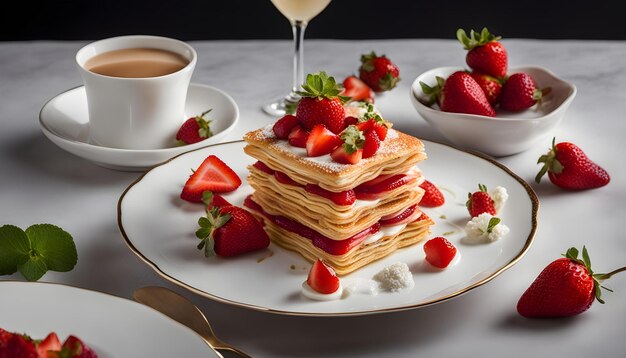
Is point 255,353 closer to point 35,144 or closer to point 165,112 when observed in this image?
point 165,112

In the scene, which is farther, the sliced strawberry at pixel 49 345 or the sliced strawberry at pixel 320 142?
the sliced strawberry at pixel 320 142

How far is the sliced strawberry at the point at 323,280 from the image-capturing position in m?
1.81

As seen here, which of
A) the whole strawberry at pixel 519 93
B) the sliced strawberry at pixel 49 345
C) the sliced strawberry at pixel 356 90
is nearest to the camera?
the sliced strawberry at pixel 49 345

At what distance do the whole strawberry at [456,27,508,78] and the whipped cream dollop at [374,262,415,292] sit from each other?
106 centimetres

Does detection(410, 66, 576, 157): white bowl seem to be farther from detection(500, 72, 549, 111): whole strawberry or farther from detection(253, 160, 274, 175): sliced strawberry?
detection(253, 160, 274, 175): sliced strawberry

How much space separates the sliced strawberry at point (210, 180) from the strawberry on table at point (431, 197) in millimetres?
478

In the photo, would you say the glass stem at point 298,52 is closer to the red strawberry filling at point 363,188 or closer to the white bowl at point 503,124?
the white bowl at point 503,124

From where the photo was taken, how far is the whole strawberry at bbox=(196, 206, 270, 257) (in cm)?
197

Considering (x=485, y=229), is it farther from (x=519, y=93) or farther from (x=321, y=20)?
(x=321, y=20)

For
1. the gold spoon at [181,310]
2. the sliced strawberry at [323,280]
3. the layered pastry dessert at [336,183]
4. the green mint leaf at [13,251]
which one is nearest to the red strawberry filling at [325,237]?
the layered pastry dessert at [336,183]

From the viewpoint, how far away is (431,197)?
2.24 m

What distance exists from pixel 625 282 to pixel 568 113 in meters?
1.05

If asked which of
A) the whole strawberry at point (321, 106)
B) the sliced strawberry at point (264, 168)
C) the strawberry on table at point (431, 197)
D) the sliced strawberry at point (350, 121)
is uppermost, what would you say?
the whole strawberry at point (321, 106)

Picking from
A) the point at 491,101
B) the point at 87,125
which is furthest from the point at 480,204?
the point at 87,125
